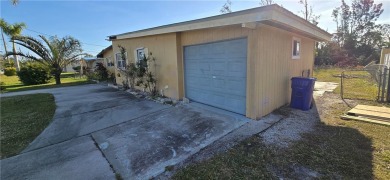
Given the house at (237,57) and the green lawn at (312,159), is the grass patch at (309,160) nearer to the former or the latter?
A: the green lawn at (312,159)

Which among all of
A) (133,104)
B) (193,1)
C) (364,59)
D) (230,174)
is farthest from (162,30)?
(364,59)

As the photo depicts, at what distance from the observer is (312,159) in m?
2.86

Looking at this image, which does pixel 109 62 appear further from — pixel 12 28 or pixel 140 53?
pixel 12 28

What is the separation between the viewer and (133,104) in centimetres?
662

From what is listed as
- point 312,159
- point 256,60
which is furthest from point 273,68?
point 312,159

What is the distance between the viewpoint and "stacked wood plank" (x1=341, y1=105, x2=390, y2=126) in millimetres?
4366

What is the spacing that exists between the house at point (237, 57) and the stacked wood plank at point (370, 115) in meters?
1.73

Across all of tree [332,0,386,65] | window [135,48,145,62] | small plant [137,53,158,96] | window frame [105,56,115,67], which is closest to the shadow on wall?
small plant [137,53,158,96]

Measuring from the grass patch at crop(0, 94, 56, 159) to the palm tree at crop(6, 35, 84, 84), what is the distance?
685 centimetres

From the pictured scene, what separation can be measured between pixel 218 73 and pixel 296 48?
3281 millimetres

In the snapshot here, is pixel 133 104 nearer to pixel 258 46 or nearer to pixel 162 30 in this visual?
pixel 162 30

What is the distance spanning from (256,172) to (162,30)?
17.8 feet

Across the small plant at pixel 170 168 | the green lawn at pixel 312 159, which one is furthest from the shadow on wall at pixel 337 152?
the small plant at pixel 170 168

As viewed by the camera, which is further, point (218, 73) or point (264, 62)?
point (218, 73)
